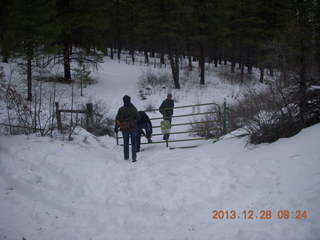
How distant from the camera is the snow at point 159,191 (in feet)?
10.4

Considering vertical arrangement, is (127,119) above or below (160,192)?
above

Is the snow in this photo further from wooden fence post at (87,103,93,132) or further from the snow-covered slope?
wooden fence post at (87,103,93,132)

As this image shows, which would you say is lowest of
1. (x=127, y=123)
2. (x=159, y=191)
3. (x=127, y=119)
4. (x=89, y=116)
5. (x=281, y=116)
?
(x=159, y=191)

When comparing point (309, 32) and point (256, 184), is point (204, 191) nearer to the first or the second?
point (256, 184)

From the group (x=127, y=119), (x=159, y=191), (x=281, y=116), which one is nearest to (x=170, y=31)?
(x=127, y=119)

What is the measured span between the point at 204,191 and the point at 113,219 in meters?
1.68

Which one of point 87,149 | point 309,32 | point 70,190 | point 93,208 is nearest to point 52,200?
point 70,190

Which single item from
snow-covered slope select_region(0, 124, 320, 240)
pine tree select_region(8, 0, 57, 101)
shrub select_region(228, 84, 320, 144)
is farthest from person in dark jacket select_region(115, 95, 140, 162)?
pine tree select_region(8, 0, 57, 101)

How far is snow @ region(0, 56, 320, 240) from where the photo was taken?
125 inches
